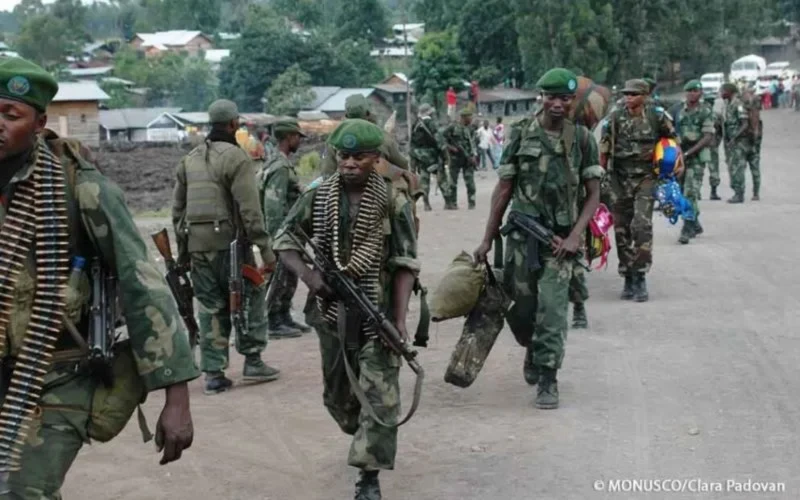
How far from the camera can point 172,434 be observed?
4.03 metres

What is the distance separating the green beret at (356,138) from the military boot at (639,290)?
19.8ft

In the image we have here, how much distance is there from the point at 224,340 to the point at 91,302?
16.2 ft

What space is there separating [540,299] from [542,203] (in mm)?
618

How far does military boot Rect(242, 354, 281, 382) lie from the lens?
9.36 metres

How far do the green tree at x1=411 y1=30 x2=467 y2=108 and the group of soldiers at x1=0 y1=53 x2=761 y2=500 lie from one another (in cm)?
5378

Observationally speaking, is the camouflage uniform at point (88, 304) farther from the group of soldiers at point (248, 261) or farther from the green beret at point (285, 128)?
the green beret at point (285, 128)

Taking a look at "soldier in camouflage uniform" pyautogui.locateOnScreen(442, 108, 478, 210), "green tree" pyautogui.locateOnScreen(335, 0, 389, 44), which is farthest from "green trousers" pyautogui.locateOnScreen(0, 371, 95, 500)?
"green tree" pyautogui.locateOnScreen(335, 0, 389, 44)

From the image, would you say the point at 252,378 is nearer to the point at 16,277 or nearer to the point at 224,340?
the point at 224,340

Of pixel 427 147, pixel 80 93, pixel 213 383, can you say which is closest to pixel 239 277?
pixel 213 383

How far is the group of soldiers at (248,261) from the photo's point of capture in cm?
401

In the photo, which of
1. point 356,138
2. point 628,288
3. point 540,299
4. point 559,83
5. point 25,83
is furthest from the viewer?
point 628,288

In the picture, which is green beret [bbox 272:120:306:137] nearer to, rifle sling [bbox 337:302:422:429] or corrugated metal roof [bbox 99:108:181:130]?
rifle sling [bbox 337:302:422:429]

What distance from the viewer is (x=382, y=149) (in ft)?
29.3

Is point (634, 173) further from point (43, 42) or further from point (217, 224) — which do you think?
point (43, 42)
